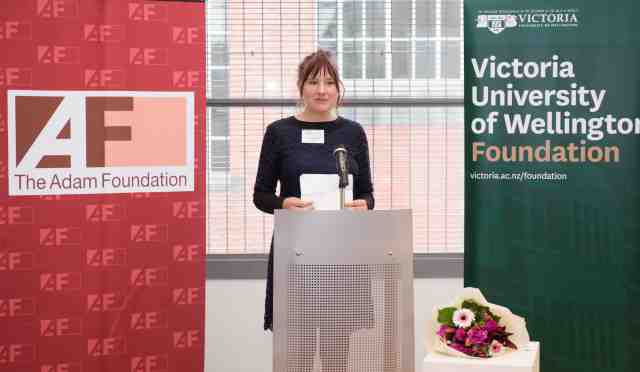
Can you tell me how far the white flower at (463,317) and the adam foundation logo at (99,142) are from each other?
119 cm

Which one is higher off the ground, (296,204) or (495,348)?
(296,204)

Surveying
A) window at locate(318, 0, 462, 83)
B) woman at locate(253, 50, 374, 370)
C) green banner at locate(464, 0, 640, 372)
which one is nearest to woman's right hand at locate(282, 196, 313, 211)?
woman at locate(253, 50, 374, 370)

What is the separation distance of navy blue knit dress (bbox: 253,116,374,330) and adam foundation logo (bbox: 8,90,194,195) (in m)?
0.34

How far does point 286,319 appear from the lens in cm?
245

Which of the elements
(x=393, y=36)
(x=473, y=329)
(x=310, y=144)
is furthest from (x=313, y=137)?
(x=393, y=36)

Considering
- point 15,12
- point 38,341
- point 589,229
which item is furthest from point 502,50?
point 38,341

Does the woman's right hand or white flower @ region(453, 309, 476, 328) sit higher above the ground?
the woman's right hand

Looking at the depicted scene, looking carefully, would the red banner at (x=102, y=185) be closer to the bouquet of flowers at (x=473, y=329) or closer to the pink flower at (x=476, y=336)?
the bouquet of flowers at (x=473, y=329)

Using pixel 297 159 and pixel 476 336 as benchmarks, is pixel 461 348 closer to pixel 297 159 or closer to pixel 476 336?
pixel 476 336

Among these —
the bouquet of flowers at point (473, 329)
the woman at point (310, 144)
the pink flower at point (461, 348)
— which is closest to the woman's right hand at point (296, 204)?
Result: the woman at point (310, 144)

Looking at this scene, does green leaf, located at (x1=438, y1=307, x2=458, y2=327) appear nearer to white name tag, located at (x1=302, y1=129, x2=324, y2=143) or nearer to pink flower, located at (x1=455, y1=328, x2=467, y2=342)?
pink flower, located at (x1=455, y1=328, x2=467, y2=342)

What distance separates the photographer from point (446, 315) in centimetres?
253

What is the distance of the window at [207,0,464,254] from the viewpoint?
4.05m

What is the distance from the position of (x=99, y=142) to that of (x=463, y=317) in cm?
147
